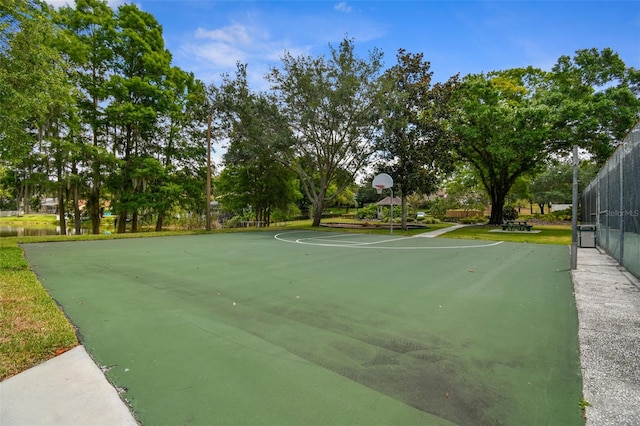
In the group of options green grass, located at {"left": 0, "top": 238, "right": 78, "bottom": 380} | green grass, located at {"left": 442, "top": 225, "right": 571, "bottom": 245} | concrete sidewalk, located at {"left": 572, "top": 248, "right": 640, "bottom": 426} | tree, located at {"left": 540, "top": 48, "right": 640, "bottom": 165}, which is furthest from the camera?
tree, located at {"left": 540, "top": 48, "right": 640, "bottom": 165}

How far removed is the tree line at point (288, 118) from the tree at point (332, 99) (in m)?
0.07

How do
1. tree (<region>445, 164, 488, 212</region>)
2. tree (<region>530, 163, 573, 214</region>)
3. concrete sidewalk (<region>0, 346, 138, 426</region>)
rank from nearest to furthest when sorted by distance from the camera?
1. concrete sidewalk (<region>0, 346, 138, 426</region>)
2. tree (<region>445, 164, 488, 212</region>)
3. tree (<region>530, 163, 573, 214</region>)

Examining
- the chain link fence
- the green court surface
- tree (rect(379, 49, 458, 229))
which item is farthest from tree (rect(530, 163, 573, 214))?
the green court surface

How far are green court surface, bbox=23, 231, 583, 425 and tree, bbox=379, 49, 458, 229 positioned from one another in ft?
39.6

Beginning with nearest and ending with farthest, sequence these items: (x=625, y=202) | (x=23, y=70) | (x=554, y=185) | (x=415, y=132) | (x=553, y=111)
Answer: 1. (x=625, y=202)
2. (x=23, y=70)
3. (x=553, y=111)
4. (x=415, y=132)
5. (x=554, y=185)

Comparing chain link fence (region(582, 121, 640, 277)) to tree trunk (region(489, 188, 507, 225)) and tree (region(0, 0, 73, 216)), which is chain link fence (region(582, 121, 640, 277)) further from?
tree trunk (region(489, 188, 507, 225))

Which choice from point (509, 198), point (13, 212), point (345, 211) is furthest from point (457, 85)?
point (13, 212)

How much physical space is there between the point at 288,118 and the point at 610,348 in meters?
16.9

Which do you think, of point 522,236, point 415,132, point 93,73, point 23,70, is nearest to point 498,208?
point 522,236

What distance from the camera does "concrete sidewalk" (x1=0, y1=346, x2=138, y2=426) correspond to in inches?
69.1

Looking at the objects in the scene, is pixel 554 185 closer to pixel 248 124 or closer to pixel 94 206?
pixel 248 124

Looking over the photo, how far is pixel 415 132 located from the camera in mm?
17469

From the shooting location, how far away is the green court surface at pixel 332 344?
1.88m

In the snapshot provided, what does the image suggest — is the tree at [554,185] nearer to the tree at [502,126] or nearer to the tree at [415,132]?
the tree at [502,126]
